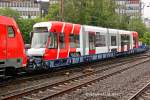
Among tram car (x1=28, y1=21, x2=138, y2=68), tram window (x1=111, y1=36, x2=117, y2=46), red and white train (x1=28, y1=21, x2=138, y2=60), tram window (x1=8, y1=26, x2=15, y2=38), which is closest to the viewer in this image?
tram window (x1=8, y1=26, x2=15, y2=38)

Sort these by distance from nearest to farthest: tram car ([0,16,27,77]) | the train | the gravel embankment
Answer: the gravel embankment → tram car ([0,16,27,77]) → the train

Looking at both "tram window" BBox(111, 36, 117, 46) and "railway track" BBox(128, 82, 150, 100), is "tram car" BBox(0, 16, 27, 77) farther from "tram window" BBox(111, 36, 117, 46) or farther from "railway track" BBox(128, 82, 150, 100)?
"tram window" BBox(111, 36, 117, 46)

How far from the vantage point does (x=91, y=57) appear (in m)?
30.5

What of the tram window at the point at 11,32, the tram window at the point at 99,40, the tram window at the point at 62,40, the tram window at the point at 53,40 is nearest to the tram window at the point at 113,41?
the tram window at the point at 99,40

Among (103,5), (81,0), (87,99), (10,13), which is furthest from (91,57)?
(10,13)

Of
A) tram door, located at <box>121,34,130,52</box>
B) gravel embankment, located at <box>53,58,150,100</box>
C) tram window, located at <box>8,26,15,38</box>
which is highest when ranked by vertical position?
tram window, located at <box>8,26,15,38</box>

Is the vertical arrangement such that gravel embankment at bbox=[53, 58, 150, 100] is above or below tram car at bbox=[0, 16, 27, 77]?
below

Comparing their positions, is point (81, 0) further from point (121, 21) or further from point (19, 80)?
point (19, 80)

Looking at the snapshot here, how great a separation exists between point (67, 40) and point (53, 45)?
83.7 inches

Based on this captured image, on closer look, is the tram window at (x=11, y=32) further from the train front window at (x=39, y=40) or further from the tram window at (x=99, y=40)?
the tram window at (x=99, y=40)

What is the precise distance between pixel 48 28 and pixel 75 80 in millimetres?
5662

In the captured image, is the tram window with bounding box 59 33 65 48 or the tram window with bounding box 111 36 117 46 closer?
the tram window with bounding box 59 33 65 48

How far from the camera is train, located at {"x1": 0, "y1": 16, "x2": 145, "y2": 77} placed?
Answer: 16484 millimetres

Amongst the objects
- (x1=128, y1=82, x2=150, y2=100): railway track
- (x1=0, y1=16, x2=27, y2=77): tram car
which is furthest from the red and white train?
(x1=128, y1=82, x2=150, y2=100): railway track
